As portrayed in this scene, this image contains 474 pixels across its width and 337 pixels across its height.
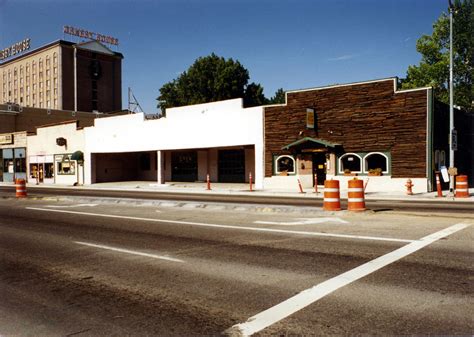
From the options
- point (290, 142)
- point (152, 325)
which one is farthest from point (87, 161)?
point (152, 325)

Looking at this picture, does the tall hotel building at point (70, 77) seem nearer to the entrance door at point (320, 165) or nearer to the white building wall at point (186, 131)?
the white building wall at point (186, 131)

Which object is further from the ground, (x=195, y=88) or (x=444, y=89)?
(x=195, y=88)

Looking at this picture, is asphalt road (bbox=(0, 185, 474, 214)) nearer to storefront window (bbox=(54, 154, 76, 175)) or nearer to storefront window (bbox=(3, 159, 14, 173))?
storefront window (bbox=(54, 154, 76, 175))

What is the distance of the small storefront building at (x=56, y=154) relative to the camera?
43.1 meters

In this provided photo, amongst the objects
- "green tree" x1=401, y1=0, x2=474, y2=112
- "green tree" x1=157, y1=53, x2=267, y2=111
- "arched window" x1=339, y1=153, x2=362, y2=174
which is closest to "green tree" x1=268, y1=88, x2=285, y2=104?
"green tree" x1=157, y1=53, x2=267, y2=111

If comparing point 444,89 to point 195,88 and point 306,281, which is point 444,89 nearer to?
point 195,88

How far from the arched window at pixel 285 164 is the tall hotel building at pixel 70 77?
7008cm

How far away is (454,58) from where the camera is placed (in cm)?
4556

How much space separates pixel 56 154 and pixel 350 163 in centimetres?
3263

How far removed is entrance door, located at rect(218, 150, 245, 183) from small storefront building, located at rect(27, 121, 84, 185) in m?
15.2

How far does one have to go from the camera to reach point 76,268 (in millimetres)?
6863

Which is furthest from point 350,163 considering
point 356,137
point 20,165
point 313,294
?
point 20,165

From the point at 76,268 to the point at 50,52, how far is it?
9320 cm

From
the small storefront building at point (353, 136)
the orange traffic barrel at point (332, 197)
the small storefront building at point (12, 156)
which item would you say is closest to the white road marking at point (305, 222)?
the orange traffic barrel at point (332, 197)
